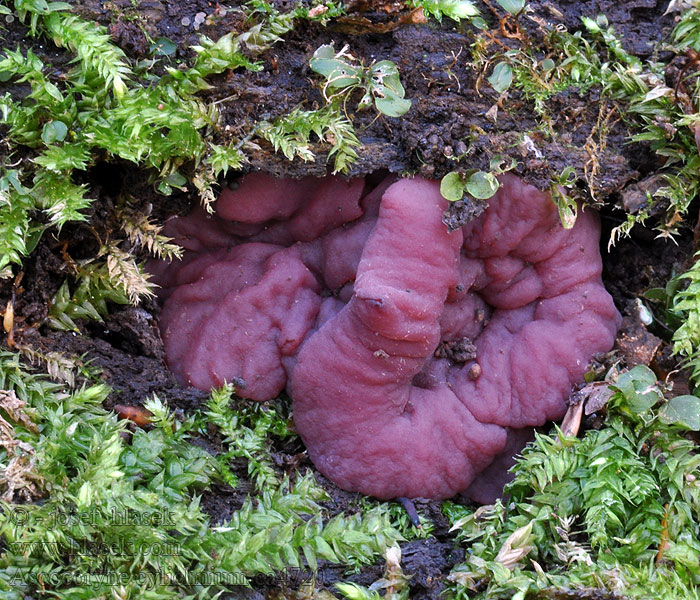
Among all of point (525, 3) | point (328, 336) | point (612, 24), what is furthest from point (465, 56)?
point (328, 336)

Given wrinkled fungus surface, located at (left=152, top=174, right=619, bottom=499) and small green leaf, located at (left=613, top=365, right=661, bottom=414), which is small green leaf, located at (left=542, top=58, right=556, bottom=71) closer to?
wrinkled fungus surface, located at (left=152, top=174, right=619, bottom=499)

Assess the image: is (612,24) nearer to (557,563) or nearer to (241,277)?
(241,277)

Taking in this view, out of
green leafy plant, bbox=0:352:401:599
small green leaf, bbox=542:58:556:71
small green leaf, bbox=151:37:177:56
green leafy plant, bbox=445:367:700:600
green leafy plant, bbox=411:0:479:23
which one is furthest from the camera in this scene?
small green leaf, bbox=542:58:556:71

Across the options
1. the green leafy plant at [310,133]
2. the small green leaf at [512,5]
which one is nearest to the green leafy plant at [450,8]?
the small green leaf at [512,5]

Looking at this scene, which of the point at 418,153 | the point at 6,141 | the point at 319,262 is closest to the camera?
the point at 6,141

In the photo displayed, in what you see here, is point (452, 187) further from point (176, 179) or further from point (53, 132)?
point (53, 132)

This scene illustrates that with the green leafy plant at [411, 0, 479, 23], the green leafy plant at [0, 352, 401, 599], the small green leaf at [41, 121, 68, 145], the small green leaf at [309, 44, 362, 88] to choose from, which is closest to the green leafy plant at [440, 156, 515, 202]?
the small green leaf at [309, 44, 362, 88]

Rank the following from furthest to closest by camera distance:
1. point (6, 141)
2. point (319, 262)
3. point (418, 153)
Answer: point (319, 262), point (418, 153), point (6, 141)
